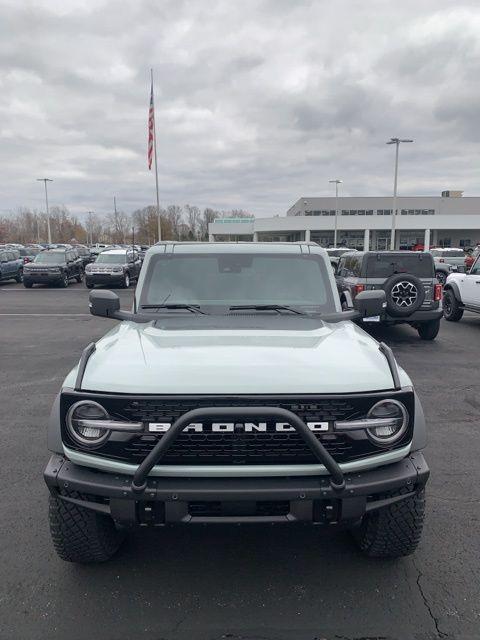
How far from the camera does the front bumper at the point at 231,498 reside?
8.11 feet

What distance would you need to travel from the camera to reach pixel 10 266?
86.2 ft

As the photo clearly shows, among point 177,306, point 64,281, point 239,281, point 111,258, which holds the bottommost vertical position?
point 64,281

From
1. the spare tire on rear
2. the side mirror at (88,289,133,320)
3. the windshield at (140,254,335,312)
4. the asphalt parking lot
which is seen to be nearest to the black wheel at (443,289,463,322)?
the spare tire on rear

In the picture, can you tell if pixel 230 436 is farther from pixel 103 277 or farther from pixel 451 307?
pixel 103 277

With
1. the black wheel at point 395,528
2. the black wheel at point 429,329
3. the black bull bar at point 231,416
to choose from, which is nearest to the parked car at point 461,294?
the black wheel at point 429,329

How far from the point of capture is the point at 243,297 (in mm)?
4156

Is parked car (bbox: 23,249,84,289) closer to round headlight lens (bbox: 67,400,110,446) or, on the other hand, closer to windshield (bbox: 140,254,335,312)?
windshield (bbox: 140,254,335,312)

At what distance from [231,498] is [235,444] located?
0.26 meters

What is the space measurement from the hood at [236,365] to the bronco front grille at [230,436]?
0.17ft

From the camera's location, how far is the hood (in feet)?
8.46

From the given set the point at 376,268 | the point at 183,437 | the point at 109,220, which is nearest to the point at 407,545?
the point at 183,437

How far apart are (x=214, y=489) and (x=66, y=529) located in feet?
3.28

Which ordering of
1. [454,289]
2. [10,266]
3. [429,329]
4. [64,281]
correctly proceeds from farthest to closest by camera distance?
[10,266], [64,281], [454,289], [429,329]

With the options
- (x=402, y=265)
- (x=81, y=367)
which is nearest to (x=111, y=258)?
(x=402, y=265)
